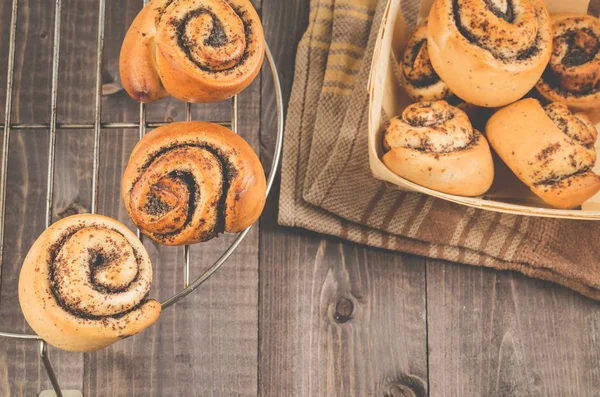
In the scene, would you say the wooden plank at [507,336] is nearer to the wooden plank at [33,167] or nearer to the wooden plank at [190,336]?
the wooden plank at [190,336]

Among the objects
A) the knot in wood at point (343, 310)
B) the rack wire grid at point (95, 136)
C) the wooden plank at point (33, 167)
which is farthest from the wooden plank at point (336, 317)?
the wooden plank at point (33, 167)

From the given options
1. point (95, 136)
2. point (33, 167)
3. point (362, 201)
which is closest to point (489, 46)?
point (362, 201)

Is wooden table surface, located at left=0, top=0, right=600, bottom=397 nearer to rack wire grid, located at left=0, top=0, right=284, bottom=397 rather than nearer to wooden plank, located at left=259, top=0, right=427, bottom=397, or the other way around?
wooden plank, located at left=259, top=0, right=427, bottom=397

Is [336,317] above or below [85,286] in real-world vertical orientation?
below

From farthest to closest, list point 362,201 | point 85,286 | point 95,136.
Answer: point 362,201 → point 95,136 → point 85,286

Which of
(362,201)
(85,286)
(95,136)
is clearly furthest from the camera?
(362,201)

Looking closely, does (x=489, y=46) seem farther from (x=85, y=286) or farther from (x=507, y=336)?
(x=85, y=286)
